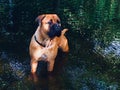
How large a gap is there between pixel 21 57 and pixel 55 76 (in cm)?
136

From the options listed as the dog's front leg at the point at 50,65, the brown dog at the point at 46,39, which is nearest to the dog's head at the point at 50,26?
the brown dog at the point at 46,39

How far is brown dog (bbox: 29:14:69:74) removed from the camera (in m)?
7.99

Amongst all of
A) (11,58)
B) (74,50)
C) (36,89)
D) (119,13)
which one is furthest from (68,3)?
(36,89)

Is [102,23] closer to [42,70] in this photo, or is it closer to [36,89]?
[42,70]

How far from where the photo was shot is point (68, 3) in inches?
575

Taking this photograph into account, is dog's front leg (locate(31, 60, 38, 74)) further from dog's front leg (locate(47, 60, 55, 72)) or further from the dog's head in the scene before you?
the dog's head

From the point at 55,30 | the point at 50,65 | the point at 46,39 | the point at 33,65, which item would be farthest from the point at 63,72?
the point at 55,30

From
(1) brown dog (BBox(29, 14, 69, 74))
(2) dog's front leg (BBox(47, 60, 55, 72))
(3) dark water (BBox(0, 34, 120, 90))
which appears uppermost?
(1) brown dog (BBox(29, 14, 69, 74))

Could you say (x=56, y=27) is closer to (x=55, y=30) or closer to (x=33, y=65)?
(x=55, y=30)

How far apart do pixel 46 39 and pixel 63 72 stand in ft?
4.08

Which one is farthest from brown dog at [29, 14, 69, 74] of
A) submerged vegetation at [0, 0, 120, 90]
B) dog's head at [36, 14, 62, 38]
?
submerged vegetation at [0, 0, 120, 90]

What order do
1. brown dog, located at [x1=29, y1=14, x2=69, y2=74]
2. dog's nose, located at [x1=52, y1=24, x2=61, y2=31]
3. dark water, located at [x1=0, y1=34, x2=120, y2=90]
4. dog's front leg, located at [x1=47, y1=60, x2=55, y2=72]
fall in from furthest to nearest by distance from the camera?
dog's front leg, located at [x1=47, y1=60, x2=55, y2=72] < dark water, located at [x1=0, y1=34, x2=120, y2=90] < brown dog, located at [x1=29, y1=14, x2=69, y2=74] < dog's nose, located at [x1=52, y1=24, x2=61, y2=31]

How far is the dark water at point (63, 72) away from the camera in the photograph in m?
8.38

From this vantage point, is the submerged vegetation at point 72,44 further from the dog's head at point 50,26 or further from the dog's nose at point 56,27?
the dog's nose at point 56,27
